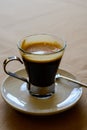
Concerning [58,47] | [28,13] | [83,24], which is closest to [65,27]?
[83,24]

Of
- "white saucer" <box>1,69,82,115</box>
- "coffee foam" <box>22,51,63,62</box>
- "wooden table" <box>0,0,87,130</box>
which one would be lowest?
"wooden table" <box>0,0,87,130</box>

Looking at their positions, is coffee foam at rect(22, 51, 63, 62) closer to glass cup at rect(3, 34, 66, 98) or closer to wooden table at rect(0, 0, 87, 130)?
glass cup at rect(3, 34, 66, 98)

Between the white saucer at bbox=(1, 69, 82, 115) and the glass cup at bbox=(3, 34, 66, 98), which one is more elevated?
the glass cup at bbox=(3, 34, 66, 98)

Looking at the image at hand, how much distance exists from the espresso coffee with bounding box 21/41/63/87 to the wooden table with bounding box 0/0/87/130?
9cm

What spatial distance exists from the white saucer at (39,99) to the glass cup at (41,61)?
18 millimetres

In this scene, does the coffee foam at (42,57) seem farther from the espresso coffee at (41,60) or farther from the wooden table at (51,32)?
the wooden table at (51,32)

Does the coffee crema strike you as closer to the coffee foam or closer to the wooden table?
the coffee foam

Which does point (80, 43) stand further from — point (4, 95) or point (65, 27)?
point (4, 95)

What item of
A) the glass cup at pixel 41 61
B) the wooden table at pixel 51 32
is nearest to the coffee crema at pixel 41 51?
the glass cup at pixel 41 61

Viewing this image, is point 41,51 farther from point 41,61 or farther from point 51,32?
point 51,32

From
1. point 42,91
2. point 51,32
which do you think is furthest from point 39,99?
point 51,32

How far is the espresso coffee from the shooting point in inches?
25.6

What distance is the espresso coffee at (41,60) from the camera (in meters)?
0.65

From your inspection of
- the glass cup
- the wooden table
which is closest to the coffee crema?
the glass cup
